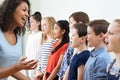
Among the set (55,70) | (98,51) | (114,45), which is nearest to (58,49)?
(55,70)

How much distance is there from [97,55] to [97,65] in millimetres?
83

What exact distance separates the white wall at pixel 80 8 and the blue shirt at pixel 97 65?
86cm

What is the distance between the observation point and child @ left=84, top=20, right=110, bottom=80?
1.87 metres

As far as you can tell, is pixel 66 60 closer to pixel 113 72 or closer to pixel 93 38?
pixel 93 38

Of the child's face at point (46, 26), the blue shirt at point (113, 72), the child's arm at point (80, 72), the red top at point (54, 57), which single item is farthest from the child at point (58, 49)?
the blue shirt at point (113, 72)

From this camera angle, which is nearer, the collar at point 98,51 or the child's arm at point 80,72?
the collar at point 98,51

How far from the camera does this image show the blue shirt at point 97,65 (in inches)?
73.2

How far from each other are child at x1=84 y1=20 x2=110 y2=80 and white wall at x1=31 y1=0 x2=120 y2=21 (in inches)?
29.6

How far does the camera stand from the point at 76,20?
246 cm

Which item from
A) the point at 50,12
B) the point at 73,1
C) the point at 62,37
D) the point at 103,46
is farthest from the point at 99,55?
the point at 50,12

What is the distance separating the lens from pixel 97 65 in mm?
1878

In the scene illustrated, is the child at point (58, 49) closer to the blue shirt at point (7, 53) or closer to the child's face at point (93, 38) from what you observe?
the child's face at point (93, 38)

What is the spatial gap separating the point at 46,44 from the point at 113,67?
60.4 inches

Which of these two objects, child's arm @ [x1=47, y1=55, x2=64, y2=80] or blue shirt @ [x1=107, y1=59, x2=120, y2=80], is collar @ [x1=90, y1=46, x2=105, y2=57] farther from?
child's arm @ [x1=47, y1=55, x2=64, y2=80]
